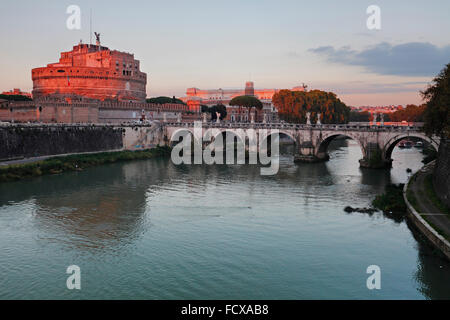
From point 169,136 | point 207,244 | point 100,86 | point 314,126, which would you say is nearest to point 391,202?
point 207,244

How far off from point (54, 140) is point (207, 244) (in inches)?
1015

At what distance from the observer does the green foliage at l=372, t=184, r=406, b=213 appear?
19.6 meters

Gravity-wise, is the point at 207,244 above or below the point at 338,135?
below

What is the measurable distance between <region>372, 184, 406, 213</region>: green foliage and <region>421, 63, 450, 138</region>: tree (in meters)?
3.61

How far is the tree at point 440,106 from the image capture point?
20.3 metres

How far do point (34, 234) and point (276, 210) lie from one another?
1081 cm

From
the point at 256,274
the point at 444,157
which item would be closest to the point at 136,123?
the point at 444,157

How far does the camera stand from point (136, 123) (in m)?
49.4

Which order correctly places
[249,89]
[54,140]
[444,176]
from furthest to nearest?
1. [249,89]
2. [54,140]
3. [444,176]

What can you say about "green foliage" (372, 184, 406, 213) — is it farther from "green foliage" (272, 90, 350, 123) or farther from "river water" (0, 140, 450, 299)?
"green foliage" (272, 90, 350, 123)

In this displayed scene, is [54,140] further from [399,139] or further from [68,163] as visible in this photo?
[399,139]

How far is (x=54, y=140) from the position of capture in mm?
36906

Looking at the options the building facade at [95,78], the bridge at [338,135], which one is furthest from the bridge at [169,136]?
the building facade at [95,78]
